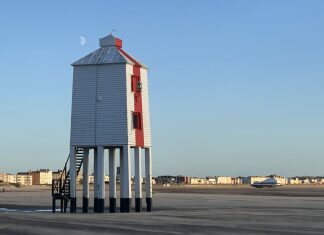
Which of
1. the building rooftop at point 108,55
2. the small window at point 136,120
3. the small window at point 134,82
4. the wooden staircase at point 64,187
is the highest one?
the building rooftop at point 108,55

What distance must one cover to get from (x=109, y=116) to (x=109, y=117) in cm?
8

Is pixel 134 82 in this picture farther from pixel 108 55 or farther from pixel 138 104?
pixel 108 55

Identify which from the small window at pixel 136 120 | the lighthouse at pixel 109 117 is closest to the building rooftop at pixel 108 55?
the lighthouse at pixel 109 117

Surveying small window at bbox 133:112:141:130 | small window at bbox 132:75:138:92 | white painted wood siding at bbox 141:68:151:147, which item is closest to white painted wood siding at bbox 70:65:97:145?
small window at bbox 132:75:138:92

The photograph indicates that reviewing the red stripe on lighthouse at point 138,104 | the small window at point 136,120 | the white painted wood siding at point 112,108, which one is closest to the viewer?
the white painted wood siding at point 112,108

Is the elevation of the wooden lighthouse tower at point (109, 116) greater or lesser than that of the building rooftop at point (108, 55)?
lesser

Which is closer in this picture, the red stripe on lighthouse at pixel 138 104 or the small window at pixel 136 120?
the small window at pixel 136 120

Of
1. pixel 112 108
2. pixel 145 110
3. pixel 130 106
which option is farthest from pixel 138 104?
pixel 112 108

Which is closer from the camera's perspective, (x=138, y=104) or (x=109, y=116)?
(x=109, y=116)

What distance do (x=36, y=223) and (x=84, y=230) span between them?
4.97m

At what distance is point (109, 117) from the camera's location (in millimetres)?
42969

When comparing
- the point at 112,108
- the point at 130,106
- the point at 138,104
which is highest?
the point at 138,104

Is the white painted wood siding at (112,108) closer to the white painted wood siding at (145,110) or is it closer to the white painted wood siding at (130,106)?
the white painted wood siding at (130,106)

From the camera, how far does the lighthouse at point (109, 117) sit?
4284 centimetres
